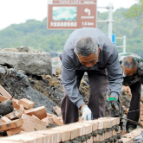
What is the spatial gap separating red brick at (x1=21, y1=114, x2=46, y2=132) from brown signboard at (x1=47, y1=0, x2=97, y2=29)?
17600 millimetres

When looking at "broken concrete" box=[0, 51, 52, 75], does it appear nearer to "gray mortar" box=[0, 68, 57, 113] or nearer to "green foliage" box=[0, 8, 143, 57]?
"gray mortar" box=[0, 68, 57, 113]

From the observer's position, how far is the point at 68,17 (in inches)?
853

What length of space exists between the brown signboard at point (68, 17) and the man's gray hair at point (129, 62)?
16021 millimetres

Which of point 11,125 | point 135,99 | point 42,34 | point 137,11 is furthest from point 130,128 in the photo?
point 42,34

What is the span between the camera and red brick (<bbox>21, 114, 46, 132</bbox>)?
12.3ft

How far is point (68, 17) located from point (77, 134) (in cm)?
1963

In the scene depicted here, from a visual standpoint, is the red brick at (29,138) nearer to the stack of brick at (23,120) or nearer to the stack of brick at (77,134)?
the stack of brick at (77,134)

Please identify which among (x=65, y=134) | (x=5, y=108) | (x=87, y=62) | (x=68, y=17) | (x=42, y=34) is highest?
(x=68, y=17)

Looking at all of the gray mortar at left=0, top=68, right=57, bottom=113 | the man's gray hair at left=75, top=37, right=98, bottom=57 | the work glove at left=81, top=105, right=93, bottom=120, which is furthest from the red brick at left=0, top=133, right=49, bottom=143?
the gray mortar at left=0, top=68, right=57, bottom=113

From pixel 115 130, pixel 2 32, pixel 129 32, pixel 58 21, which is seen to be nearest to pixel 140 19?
pixel 58 21

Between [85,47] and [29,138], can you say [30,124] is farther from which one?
[29,138]

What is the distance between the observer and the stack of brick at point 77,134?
2.05m

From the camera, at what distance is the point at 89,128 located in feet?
9.41

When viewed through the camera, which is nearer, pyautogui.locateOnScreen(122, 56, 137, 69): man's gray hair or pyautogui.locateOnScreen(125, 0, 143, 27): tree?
pyautogui.locateOnScreen(122, 56, 137, 69): man's gray hair
